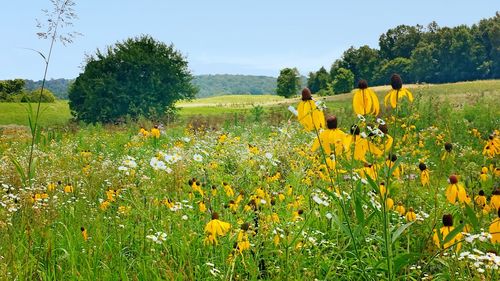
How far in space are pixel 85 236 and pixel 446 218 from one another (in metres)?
2.21

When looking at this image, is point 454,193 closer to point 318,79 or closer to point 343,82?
point 343,82

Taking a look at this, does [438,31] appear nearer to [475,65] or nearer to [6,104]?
[475,65]

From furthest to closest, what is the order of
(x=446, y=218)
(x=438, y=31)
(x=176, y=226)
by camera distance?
(x=438, y=31) < (x=176, y=226) < (x=446, y=218)

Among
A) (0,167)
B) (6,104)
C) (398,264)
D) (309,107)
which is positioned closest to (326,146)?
(309,107)

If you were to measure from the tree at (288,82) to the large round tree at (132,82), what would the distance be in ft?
112

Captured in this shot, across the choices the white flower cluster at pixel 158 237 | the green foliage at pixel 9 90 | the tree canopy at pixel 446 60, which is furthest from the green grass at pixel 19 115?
the white flower cluster at pixel 158 237

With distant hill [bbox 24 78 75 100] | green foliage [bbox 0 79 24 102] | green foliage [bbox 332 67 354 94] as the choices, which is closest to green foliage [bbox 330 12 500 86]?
green foliage [bbox 332 67 354 94]

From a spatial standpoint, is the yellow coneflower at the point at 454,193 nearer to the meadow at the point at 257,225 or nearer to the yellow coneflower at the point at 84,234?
the meadow at the point at 257,225

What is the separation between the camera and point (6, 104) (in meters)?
45.0

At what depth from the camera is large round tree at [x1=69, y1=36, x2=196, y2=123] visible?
3491 centimetres

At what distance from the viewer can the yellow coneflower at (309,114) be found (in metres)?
2.07

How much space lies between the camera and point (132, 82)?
116ft

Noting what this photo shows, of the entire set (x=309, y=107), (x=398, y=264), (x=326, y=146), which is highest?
(x=309, y=107)

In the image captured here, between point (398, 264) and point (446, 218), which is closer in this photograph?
point (398, 264)
